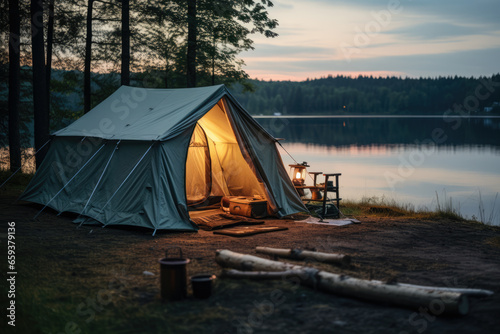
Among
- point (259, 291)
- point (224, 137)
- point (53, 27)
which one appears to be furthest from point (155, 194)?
point (53, 27)

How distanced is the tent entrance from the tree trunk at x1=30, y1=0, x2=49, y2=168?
4364 mm

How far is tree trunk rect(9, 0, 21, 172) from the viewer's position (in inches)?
552

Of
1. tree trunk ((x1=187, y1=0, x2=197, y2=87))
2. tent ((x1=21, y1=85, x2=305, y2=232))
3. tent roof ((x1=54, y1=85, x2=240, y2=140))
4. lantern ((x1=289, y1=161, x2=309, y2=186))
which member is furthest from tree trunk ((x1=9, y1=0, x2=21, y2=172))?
lantern ((x1=289, y1=161, x2=309, y2=186))

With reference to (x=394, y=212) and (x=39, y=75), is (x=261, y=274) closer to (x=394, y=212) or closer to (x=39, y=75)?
(x=394, y=212)

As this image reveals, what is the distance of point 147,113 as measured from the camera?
31.5 feet

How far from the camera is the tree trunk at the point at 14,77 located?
14.0 meters

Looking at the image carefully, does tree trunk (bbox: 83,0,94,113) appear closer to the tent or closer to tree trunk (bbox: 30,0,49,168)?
tree trunk (bbox: 30,0,49,168)

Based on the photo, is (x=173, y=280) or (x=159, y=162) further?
(x=159, y=162)

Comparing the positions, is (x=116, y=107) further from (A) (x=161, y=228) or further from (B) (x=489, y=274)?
(B) (x=489, y=274)

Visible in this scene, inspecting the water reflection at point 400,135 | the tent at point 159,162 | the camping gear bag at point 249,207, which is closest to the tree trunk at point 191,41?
the tent at point 159,162

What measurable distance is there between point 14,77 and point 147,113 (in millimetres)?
7349

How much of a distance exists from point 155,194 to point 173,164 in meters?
0.64

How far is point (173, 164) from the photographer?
8.24 m

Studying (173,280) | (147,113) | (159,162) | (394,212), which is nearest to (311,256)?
(173,280)
